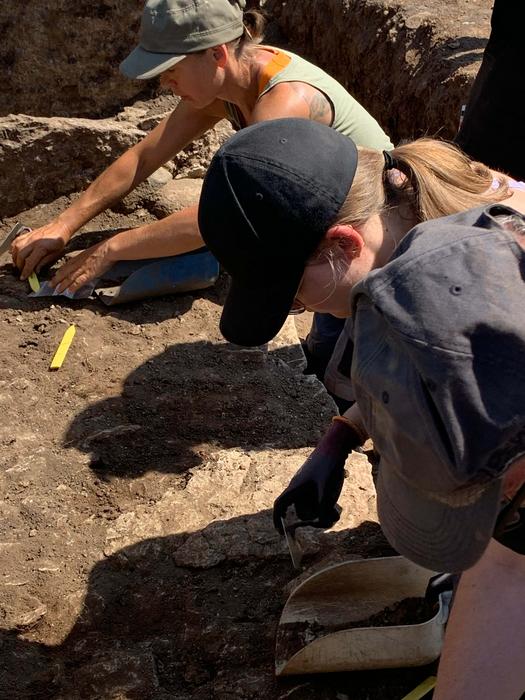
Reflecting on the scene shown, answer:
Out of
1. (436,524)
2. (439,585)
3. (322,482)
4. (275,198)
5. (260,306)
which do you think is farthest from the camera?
(322,482)

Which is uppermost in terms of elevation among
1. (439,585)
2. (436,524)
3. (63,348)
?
(436,524)

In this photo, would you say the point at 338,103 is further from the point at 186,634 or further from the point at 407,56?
the point at 407,56

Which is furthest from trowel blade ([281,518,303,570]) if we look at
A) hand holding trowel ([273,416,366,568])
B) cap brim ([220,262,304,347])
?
cap brim ([220,262,304,347])

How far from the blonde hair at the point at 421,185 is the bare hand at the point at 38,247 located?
71.8 inches

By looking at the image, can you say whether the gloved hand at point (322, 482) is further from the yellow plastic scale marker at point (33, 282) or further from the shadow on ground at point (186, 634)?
the yellow plastic scale marker at point (33, 282)

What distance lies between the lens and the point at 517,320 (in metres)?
1.03

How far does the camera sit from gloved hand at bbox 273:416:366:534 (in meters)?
2.03

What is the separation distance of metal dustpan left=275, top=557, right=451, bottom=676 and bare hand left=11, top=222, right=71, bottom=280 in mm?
1830

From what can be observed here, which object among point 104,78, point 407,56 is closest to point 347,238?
point 104,78

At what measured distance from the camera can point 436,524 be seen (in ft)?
3.83

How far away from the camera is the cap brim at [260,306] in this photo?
65.2 inches

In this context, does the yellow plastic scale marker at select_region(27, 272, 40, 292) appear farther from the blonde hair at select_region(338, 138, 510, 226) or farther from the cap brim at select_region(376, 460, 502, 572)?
the cap brim at select_region(376, 460, 502, 572)

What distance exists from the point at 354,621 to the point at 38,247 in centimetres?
195

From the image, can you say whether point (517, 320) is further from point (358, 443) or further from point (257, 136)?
point (358, 443)
